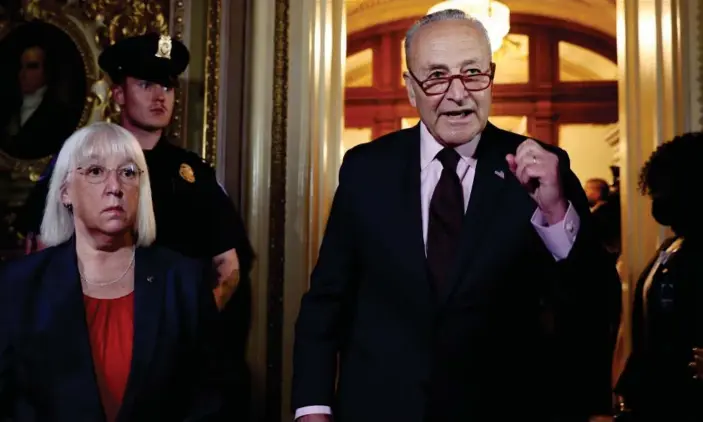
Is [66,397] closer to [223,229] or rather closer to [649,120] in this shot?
[223,229]

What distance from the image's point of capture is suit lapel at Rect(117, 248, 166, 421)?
5.84 feet

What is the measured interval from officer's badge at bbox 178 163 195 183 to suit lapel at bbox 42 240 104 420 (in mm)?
797

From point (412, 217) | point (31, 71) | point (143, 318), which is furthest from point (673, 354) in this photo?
point (31, 71)

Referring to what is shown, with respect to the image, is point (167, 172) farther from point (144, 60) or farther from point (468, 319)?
point (468, 319)

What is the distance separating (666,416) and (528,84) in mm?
6218

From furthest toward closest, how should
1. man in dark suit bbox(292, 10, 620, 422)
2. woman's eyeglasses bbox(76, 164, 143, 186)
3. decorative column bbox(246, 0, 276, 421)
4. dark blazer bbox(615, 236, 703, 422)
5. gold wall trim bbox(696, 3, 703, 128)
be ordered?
decorative column bbox(246, 0, 276, 421) < gold wall trim bbox(696, 3, 703, 128) < dark blazer bbox(615, 236, 703, 422) < woman's eyeglasses bbox(76, 164, 143, 186) < man in dark suit bbox(292, 10, 620, 422)

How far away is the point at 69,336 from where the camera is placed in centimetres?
179

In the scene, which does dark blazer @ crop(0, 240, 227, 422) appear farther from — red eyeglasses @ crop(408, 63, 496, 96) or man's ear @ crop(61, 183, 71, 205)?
red eyeglasses @ crop(408, 63, 496, 96)

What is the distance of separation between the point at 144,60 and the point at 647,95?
2.14 meters

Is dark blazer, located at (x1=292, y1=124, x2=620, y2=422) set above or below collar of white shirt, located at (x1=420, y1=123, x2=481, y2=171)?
below

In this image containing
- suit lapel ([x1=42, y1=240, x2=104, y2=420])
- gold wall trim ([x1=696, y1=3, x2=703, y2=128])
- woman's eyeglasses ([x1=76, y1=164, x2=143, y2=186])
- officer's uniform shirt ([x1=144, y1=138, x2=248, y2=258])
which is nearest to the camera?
suit lapel ([x1=42, y1=240, x2=104, y2=420])

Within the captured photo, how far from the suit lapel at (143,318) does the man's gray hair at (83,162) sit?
10 centimetres

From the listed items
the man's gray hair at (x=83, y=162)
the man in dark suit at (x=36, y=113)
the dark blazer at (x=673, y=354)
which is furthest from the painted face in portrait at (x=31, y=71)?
the dark blazer at (x=673, y=354)

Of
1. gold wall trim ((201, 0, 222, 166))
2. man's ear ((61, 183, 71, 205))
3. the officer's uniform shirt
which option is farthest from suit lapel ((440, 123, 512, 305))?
gold wall trim ((201, 0, 222, 166))
